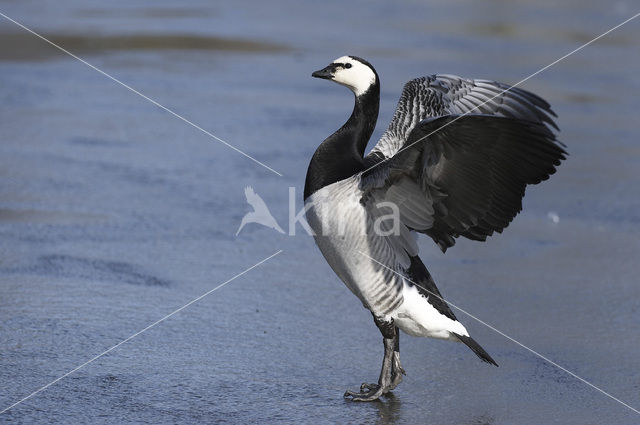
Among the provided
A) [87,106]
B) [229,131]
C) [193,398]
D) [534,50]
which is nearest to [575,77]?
[534,50]

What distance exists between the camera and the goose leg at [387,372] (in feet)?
14.6

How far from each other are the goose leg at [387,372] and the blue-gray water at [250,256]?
6 cm

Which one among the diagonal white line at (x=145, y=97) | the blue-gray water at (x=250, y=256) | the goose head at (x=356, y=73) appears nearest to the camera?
the blue-gray water at (x=250, y=256)

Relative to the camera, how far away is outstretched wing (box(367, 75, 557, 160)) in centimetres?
501

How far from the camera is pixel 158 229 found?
657 cm

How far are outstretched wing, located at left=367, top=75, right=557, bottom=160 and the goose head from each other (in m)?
0.33

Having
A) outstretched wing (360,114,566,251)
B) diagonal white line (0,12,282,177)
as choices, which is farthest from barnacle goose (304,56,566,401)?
diagonal white line (0,12,282,177)

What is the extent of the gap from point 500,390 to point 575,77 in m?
7.42

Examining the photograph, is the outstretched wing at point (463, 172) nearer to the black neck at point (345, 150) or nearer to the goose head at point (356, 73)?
the black neck at point (345, 150)

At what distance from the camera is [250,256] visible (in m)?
6.23

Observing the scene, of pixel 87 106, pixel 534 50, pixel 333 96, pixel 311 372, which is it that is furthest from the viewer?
pixel 534 50

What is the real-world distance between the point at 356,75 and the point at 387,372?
1336mm

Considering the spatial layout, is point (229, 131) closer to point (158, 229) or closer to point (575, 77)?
point (158, 229)

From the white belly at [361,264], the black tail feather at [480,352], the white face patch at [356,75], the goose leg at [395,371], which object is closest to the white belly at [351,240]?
the white belly at [361,264]
